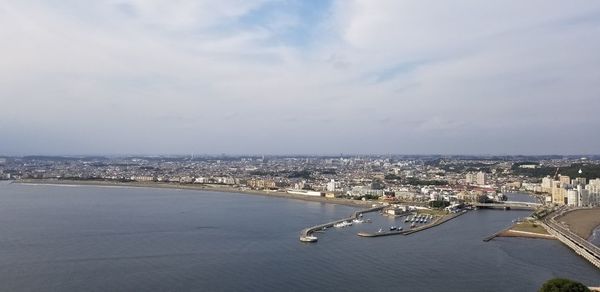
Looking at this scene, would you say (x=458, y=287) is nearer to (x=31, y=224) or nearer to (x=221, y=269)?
(x=221, y=269)

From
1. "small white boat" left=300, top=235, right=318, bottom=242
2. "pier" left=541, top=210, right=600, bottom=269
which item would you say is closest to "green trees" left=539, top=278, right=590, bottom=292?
"pier" left=541, top=210, right=600, bottom=269

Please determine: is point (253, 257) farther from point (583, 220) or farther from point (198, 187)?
point (198, 187)

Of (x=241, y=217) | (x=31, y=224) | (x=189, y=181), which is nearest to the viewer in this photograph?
(x=31, y=224)

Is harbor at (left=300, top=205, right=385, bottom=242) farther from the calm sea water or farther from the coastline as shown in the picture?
the coastline

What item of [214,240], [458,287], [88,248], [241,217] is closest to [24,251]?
[88,248]

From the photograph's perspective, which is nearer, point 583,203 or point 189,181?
point 583,203

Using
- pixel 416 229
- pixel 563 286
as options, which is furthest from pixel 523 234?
pixel 563 286

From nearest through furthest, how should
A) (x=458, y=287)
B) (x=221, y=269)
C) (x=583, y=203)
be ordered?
(x=458, y=287), (x=221, y=269), (x=583, y=203)
